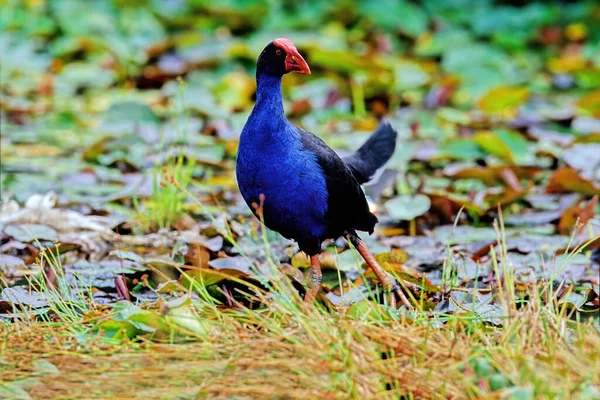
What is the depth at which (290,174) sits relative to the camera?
3074 millimetres

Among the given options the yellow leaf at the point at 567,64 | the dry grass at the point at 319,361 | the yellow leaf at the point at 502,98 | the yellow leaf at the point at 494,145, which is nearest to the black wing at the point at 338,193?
the dry grass at the point at 319,361

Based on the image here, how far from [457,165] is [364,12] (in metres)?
2.99

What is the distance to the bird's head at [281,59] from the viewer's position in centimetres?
310

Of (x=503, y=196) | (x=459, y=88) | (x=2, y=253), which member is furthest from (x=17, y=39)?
(x=503, y=196)

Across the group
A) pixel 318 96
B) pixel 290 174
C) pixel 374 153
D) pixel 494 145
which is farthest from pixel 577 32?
pixel 290 174

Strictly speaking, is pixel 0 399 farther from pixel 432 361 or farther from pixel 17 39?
pixel 17 39

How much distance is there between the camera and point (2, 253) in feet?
12.1

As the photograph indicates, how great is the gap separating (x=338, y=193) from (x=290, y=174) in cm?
24

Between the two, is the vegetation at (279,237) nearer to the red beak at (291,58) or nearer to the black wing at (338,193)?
the black wing at (338,193)

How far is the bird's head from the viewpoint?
3.10 m

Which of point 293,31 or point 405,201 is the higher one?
point 293,31

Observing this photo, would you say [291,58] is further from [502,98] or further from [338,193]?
[502,98]

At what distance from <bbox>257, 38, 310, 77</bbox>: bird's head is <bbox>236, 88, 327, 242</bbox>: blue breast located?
0.40 ft

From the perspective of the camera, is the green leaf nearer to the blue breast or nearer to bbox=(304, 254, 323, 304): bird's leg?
bbox=(304, 254, 323, 304): bird's leg
